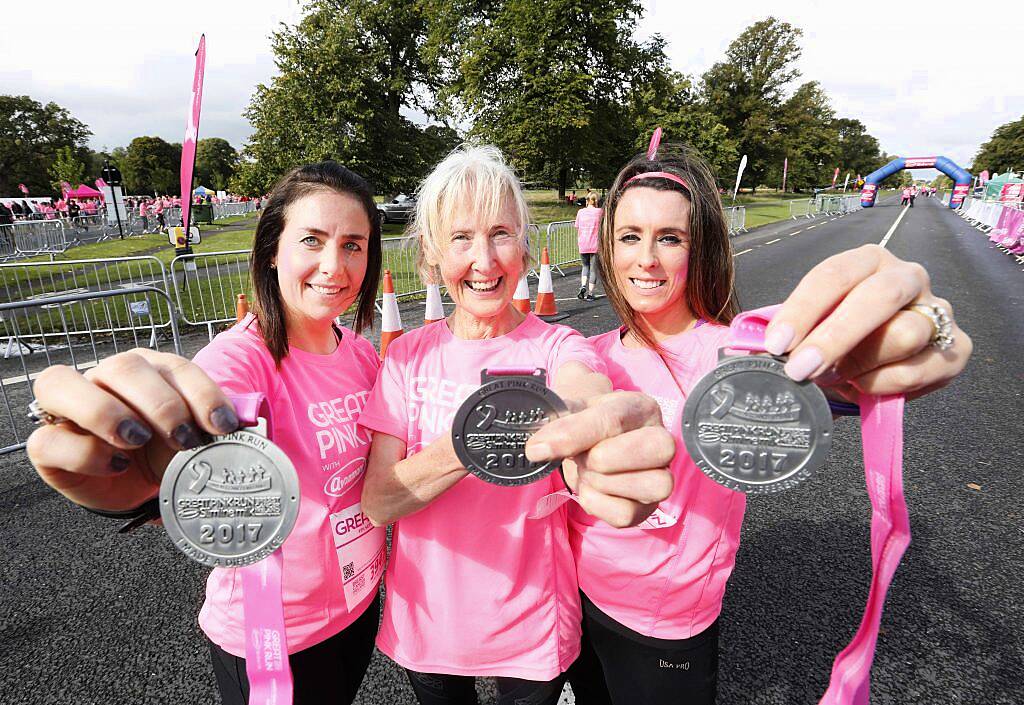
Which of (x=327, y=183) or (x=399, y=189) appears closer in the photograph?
(x=327, y=183)

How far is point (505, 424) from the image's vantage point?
100cm

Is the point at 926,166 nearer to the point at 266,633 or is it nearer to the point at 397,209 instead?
the point at 397,209

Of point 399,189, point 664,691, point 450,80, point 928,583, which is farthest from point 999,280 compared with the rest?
point 450,80

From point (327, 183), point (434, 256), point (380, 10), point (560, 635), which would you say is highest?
point (380, 10)

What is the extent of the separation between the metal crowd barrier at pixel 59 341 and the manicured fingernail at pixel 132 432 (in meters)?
4.38

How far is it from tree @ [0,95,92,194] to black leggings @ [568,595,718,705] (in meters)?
74.3

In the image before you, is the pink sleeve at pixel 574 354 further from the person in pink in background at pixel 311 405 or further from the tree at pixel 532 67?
the tree at pixel 532 67

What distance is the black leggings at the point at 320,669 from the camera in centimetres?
141

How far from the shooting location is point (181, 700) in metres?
2.23

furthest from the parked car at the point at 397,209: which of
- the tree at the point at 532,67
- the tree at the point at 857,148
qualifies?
the tree at the point at 857,148

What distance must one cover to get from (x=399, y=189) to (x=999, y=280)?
1030 inches

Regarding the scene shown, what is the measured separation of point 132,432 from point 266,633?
623mm

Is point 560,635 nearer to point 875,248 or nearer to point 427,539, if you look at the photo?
point 427,539

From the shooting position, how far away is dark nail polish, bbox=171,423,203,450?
90cm
